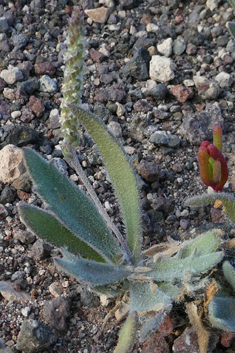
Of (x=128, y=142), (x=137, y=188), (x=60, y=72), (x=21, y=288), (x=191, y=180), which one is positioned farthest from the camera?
(x=60, y=72)

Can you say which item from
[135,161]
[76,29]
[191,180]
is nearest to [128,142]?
[135,161]

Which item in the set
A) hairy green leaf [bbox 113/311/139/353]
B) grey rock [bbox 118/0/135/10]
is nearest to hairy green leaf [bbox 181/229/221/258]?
hairy green leaf [bbox 113/311/139/353]

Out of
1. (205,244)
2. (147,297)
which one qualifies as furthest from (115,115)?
(147,297)

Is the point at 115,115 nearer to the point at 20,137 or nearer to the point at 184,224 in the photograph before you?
the point at 20,137

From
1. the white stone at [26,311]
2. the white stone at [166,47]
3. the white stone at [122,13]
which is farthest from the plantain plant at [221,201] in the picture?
the white stone at [122,13]

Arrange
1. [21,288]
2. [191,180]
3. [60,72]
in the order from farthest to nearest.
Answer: [60,72]
[191,180]
[21,288]

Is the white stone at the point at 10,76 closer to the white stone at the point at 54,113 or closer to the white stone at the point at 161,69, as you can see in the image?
the white stone at the point at 54,113

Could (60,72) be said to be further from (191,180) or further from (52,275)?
(52,275)
